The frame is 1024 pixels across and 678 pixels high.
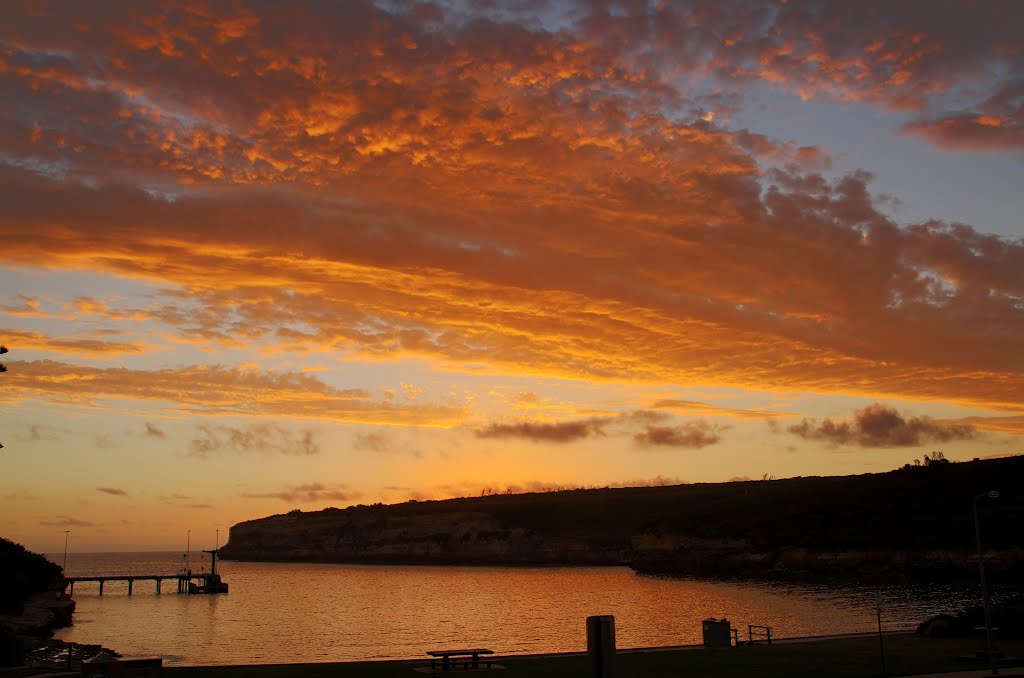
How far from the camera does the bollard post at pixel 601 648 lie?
10.4 meters

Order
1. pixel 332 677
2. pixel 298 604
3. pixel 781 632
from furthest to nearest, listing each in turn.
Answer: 1. pixel 298 604
2. pixel 781 632
3. pixel 332 677

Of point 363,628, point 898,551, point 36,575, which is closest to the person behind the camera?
point 363,628

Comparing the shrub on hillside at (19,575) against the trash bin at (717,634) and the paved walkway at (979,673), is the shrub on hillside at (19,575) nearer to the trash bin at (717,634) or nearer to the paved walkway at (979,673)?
the trash bin at (717,634)

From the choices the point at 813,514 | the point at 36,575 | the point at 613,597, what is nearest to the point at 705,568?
the point at 813,514

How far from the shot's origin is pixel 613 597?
116 metres

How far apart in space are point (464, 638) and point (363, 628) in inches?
636

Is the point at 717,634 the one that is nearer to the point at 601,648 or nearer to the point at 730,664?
the point at 730,664

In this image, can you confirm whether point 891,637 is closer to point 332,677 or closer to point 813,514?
point 332,677

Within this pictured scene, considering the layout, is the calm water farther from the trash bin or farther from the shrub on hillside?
the trash bin

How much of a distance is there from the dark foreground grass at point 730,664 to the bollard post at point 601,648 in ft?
61.5

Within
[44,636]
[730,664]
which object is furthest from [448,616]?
[730,664]

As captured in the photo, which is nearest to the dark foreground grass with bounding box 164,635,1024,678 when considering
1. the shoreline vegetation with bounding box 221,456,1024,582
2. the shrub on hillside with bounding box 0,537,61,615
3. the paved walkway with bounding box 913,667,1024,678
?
the paved walkway with bounding box 913,667,1024,678

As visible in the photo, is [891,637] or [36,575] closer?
[891,637]

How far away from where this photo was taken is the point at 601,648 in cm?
1052
